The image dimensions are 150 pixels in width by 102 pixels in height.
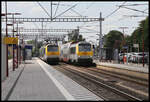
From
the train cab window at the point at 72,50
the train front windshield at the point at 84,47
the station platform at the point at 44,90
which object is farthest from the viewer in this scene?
the train cab window at the point at 72,50

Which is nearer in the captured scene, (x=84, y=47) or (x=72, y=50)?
(x=84, y=47)

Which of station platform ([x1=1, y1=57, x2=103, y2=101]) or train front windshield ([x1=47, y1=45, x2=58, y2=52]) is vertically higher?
train front windshield ([x1=47, y1=45, x2=58, y2=52])

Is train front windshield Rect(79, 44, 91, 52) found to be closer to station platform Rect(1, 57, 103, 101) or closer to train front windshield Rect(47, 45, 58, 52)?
train front windshield Rect(47, 45, 58, 52)

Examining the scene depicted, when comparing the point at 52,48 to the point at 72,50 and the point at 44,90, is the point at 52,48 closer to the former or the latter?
the point at 72,50

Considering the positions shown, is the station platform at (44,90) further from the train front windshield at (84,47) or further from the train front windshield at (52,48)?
the train front windshield at (52,48)

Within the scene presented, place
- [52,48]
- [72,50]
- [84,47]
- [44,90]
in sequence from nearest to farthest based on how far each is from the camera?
1. [44,90]
2. [84,47]
3. [72,50]
4. [52,48]

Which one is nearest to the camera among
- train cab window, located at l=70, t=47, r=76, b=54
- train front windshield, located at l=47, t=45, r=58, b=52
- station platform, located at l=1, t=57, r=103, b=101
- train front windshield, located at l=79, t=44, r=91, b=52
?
station platform, located at l=1, t=57, r=103, b=101

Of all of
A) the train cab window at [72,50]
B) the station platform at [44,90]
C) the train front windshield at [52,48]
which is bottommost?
the station platform at [44,90]

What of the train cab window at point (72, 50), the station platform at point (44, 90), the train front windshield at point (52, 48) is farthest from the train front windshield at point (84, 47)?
the station platform at point (44, 90)

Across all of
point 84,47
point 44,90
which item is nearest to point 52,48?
point 84,47

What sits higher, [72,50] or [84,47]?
[84,47]

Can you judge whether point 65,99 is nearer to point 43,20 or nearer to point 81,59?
point 81,59

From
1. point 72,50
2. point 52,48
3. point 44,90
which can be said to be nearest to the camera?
point 44,90

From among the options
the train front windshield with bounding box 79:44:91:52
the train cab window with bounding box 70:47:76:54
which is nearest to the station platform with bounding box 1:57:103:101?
the train front windshield with bounding box 79:44:91:52
